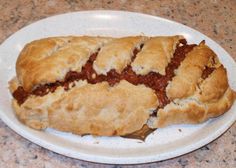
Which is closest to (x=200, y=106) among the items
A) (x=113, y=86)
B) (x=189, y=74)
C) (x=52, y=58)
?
(x=189, y=74)

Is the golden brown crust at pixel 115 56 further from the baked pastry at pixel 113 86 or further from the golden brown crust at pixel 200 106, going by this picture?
the golden brown crust at pixel 200 106

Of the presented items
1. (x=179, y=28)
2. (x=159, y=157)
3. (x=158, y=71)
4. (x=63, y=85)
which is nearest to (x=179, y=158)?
(x=159, y=157)

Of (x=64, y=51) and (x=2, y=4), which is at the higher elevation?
(x=64, y=51)

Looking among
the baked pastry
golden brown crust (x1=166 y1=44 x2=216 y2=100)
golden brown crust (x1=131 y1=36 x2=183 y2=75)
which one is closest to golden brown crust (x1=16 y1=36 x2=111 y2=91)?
the baked pastry

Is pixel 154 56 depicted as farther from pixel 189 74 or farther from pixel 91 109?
pixel 91 109

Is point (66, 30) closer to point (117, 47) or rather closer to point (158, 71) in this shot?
point (117, 47)

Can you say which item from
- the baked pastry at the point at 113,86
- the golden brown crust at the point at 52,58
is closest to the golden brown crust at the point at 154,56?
the baked pastry at the point at 113,86
